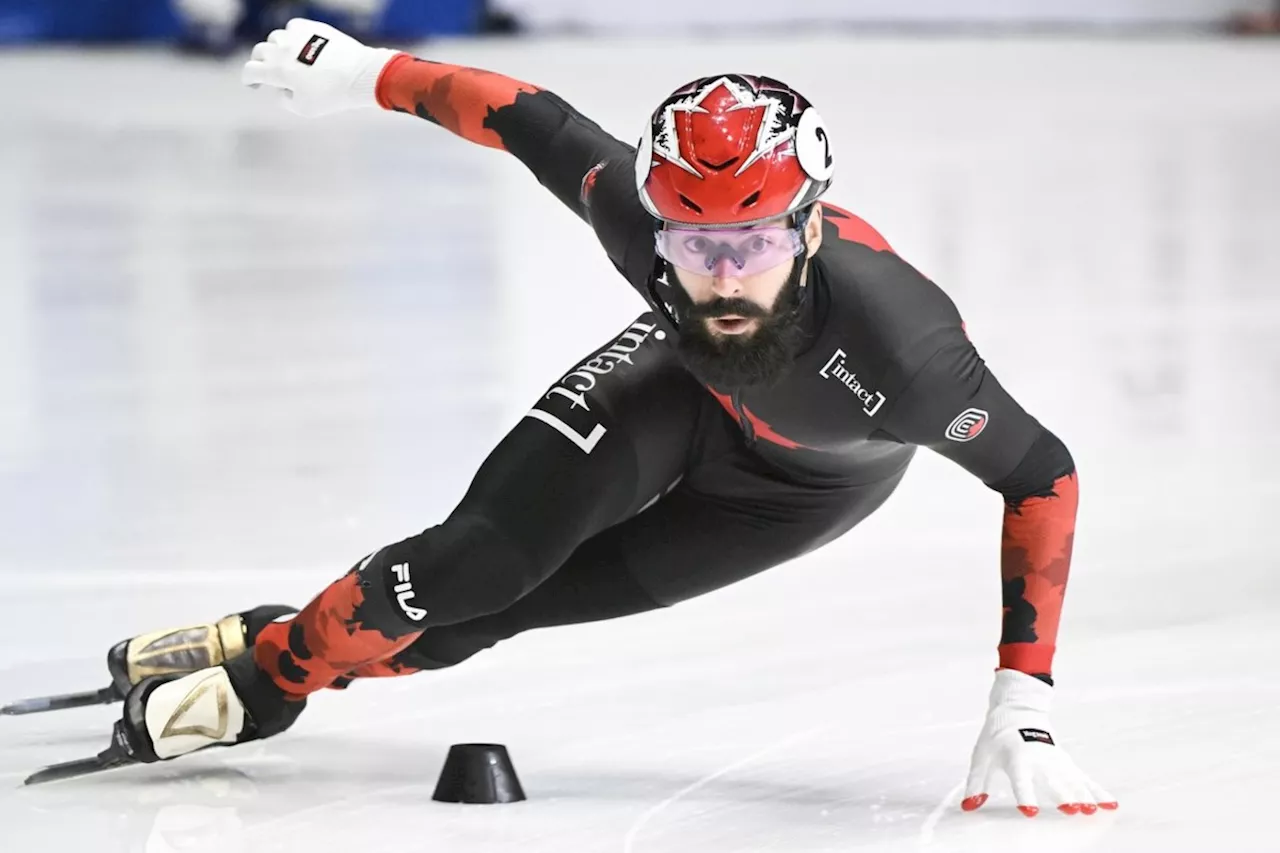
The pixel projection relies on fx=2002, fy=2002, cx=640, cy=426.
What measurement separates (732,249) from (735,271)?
3 cm

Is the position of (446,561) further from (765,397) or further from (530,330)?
(530,330)

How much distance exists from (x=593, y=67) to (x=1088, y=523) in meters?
10.2

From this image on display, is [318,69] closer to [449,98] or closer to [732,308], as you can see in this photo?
[449,98]

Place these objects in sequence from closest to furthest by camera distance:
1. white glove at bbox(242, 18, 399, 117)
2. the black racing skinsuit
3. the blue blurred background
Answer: the black racing skinsuit → white glove at bbox(242, 18, 399, 117) → the blue blurred background

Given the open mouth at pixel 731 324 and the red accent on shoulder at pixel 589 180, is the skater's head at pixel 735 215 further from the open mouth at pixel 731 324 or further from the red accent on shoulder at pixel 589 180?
the red accent on shoulder at pixel 589 180

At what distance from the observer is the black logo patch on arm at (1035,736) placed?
3.10 metres

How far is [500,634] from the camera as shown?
11.8 feet

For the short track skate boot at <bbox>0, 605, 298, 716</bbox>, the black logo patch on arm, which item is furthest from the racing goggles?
the short track skate boot at <bbox>0, 605, 298, 716</bbox>

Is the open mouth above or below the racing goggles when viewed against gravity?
below

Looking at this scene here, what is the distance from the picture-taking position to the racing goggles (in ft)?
9.94

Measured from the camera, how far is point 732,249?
3.03 m

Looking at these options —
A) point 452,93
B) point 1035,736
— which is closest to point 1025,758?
point 1035,736

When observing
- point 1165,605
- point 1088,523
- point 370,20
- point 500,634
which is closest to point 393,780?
point 500,634

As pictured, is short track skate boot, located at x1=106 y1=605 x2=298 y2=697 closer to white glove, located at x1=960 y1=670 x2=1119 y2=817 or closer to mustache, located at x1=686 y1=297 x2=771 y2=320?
mustache, located at x1=686 y1=297 x2=771 y2=320
